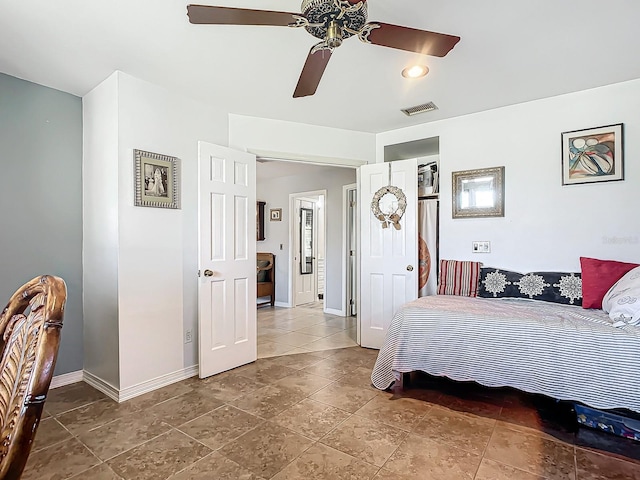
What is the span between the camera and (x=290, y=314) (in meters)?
5.92

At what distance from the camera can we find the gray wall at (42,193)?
2703mm

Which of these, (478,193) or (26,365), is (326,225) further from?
(26,365)

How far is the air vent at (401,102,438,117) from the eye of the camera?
3.40 meters

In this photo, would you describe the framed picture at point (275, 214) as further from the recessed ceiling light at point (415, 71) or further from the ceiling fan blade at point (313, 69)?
the ceiling fan blade at point (313, 69)

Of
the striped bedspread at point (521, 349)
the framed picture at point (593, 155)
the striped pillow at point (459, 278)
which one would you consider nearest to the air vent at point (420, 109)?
the framed picture at point (593, 155)

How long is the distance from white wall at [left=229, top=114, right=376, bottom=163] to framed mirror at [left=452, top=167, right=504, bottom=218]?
3.57 feet

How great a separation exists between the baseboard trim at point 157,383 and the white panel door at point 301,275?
3598 millimetres

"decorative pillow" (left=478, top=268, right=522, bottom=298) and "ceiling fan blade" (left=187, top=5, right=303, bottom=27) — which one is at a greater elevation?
"ceiling fan blade" (left=187, top=5, right=303, bottom=27)

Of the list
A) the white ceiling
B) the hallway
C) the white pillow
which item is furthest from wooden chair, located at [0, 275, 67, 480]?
the hallway

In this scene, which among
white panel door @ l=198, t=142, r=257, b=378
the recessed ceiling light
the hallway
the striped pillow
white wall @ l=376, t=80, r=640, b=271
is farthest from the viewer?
the hallway

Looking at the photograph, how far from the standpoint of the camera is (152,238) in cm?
285

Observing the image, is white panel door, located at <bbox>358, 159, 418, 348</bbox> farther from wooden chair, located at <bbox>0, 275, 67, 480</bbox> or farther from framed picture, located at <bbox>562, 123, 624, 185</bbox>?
wooden chair, located at <bbox>0, 275, 67, 480</bbox>

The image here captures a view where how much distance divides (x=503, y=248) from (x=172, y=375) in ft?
10.6

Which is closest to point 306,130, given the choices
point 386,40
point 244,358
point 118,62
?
point 118,62
